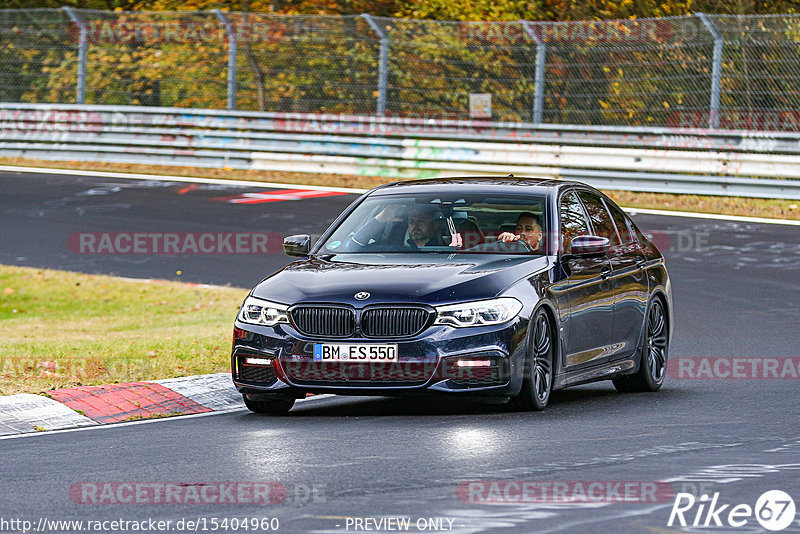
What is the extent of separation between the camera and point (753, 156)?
2416cm

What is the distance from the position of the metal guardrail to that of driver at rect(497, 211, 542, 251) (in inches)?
551

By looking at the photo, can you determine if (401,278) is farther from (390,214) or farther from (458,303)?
(390,214)

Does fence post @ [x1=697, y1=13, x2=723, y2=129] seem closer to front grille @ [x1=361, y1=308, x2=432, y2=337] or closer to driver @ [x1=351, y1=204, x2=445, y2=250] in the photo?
driver @ [x1=351, y1=204, x2=445, y2=250]

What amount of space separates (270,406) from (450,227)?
1.75 metres

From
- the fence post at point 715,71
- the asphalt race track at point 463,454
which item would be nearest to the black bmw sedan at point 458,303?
the asphalt race track at point 463,454

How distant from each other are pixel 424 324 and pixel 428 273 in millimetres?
472

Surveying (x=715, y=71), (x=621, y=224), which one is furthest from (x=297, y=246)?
(x=715, y=71)

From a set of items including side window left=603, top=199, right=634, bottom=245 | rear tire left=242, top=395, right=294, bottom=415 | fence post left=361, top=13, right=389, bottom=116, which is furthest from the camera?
fence post left=361, top=13, right=389, bottom=116

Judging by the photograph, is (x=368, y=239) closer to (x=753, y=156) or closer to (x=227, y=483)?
Result: (x=227, y=483)

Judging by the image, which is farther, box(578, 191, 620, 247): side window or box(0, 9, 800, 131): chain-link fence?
box(0, 9, 800, 131): chain-link fence

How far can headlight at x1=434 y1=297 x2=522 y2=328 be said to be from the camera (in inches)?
372

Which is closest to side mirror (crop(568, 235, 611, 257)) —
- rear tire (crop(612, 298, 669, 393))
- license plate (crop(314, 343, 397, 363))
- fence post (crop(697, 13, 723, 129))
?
rear tire (crop(612, 298, 669, 393))

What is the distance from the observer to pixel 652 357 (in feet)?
38.5

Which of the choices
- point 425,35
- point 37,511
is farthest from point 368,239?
point 425,35
